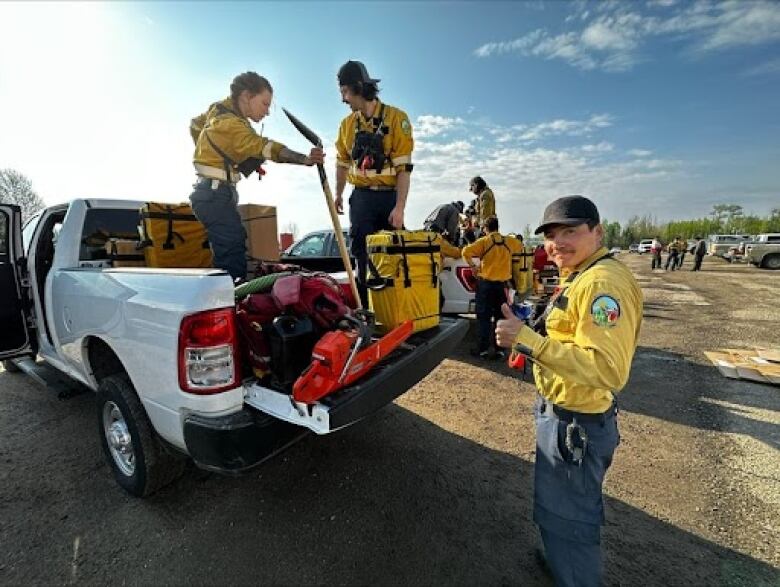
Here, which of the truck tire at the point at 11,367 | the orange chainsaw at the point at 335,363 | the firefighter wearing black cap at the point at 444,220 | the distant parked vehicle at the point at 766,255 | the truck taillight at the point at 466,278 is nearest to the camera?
the orange chainsaw at the point at 335,363

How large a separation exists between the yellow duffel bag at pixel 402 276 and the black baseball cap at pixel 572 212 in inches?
44.2

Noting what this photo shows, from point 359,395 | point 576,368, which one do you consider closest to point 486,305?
point 359,395

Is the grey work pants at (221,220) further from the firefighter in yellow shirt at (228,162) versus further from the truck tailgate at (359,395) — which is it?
the truck tailgate at (359,395)

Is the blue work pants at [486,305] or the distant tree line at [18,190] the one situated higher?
the distant tree line at [18,190]

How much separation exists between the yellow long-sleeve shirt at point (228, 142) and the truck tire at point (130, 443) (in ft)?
5.33

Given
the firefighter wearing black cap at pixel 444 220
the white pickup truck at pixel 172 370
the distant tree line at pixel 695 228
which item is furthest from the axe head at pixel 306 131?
the distant tree line at pixel 695 228

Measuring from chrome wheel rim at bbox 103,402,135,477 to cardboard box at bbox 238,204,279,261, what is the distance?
180cm

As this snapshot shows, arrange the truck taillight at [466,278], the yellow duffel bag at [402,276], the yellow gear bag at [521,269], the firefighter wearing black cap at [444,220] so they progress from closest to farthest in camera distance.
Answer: the yellow duffel bag at [402,276] < the truck taillight at [466,278] < the yellow gear bag at [521,269] < the firefighter wearing black cap at [444,220]

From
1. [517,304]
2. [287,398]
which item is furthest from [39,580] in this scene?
[517,304]

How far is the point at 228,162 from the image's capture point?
3.01 metres

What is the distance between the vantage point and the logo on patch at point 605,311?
4.61 feet

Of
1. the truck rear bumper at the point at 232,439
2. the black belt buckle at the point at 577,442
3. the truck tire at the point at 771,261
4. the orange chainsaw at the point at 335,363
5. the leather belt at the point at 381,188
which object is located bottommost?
the truck tire at the point at 771,261

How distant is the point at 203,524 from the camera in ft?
7.68

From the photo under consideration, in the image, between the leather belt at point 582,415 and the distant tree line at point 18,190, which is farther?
the distant tree line at point 18,190
